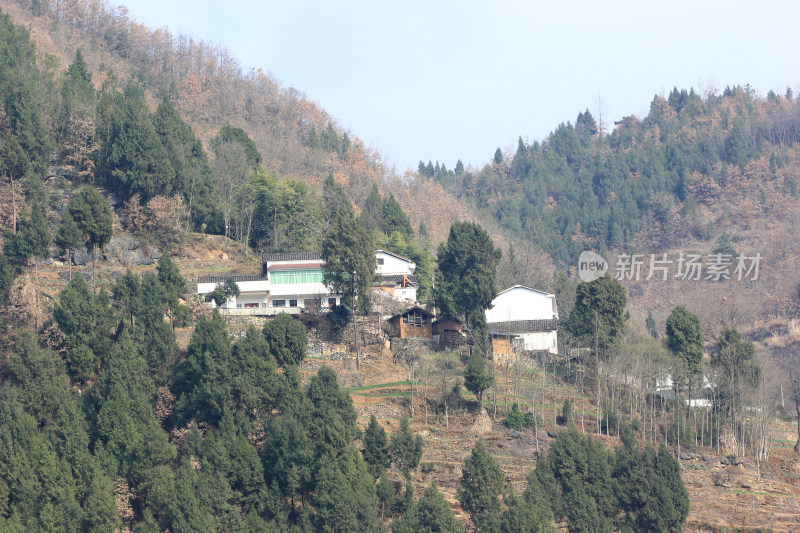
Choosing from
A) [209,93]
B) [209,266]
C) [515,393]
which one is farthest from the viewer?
[209,93]

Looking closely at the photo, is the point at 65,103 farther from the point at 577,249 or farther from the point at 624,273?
the point at 577,249

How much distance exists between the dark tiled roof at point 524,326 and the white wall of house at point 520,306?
70cm

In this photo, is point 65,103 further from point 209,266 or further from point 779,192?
point 779,192

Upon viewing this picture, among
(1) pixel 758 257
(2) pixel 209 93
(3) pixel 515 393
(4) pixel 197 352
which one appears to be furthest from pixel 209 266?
(1) pixel 758 257

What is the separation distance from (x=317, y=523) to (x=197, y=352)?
8161mm

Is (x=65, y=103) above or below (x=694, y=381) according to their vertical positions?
above

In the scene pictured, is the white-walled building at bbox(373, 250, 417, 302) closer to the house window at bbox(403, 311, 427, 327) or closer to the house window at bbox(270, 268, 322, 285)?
the house window at bbox(270, 268, 322, 285)

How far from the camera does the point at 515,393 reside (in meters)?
35.9

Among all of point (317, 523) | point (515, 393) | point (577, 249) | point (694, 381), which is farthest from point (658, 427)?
point (577, 249)

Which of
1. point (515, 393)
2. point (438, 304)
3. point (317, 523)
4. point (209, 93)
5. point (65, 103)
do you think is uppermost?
point (209, 93)

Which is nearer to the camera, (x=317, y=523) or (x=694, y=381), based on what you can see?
(x=317, y=523)

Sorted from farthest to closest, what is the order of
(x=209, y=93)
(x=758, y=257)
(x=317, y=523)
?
(x=758, y=257), (x=209, y=93), (x=317, y=523)

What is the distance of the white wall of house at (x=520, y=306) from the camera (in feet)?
142

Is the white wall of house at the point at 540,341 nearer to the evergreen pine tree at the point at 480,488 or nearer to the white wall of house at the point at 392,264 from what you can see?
the white wall of house at the point at 392,264
